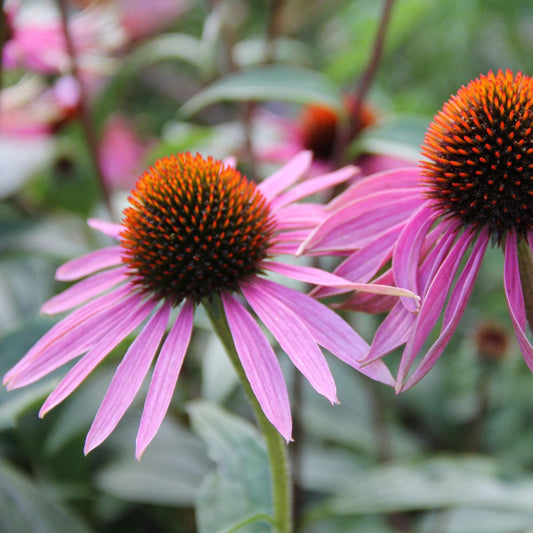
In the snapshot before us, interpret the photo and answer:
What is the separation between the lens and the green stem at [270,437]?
1.84 ft

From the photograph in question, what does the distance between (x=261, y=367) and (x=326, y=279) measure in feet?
0.29

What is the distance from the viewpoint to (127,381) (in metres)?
0.53

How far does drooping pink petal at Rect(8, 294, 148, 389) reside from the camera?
1.84 feet

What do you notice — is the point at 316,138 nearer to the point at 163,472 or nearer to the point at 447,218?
the point at 163,472

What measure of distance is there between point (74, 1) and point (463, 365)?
1.83 meters

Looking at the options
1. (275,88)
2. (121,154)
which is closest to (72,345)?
(275,88)

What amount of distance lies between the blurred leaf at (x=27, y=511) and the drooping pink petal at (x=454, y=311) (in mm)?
585

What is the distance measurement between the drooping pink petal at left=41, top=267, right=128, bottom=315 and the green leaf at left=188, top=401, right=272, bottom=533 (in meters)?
0.18

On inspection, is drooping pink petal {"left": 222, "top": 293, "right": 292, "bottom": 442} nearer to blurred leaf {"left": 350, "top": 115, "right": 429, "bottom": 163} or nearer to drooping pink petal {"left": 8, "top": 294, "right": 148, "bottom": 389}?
drooping pink petal {"left": 8, "top": 294, "right": 148, "bottom": 389}

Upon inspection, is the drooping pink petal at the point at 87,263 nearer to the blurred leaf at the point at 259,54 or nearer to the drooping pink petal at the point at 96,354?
the drooping pink petal at the point at 96,354

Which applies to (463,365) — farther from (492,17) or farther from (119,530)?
(492,17)

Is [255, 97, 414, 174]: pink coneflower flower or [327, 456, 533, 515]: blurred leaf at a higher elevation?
[255, 97, 414, 174]: pink coneflower flower

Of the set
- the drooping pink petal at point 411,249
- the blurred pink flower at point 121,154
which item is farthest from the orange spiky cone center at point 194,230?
the blurred pink flower at point 121,154

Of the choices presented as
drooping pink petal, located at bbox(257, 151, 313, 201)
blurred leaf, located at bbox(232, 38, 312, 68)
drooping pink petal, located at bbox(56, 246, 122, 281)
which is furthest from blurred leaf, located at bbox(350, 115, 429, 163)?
blurred leaf, located at bbox(232, 38, 312, 68)
